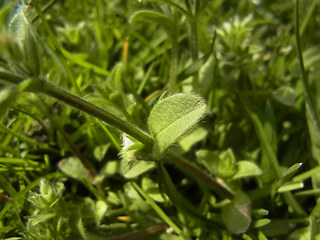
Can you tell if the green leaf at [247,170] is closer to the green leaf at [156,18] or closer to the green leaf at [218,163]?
the green leaf at [218,163]

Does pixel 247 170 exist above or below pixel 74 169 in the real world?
below

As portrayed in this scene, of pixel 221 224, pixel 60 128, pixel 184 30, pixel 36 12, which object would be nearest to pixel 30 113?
pixel 60 128

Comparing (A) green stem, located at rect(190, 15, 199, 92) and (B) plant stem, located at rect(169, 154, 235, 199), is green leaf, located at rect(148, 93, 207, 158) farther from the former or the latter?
(A) green stem, located at rect(190, 15, 199, 92)

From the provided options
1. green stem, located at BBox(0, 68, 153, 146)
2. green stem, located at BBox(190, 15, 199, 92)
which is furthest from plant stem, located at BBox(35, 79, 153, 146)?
→ green stem, located at BBox(190, 15, 199, 92)

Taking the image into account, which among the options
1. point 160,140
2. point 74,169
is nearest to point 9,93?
point 160,140

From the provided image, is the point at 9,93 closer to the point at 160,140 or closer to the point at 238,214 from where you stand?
the point at 160,140

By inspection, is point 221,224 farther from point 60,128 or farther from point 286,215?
point 60,128

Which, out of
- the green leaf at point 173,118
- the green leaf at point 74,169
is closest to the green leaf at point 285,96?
the green leaf at point 173,118
